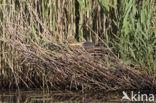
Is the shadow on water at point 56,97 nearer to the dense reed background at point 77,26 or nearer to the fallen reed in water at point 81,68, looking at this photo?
the fallen reed in water at point 81,68

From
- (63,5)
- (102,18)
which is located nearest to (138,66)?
(102,18)

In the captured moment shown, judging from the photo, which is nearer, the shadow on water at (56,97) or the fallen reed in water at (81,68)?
the shadow on water at (56,97)

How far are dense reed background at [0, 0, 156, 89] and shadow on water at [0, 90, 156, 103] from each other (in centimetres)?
44

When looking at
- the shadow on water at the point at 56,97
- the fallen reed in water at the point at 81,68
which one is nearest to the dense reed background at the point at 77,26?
the fallen reed in water at the point at 81,68

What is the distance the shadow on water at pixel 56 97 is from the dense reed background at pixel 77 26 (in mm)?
444

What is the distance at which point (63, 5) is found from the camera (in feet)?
19.6

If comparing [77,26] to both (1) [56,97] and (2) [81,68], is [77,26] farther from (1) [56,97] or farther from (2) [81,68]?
(1) [56,97]

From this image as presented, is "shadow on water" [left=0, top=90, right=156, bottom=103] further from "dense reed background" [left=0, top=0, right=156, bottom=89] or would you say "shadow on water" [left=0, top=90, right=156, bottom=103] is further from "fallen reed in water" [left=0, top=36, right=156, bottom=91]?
"dense reed background" [left=0, top=0, right=156, bottom=89]

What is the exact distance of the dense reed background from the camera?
215 inches

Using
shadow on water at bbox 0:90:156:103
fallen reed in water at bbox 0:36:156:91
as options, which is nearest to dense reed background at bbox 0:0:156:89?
fallen reed in water at bbox 0:36:156:91

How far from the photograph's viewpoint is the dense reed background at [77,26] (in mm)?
5449

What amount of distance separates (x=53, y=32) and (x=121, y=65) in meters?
1.09

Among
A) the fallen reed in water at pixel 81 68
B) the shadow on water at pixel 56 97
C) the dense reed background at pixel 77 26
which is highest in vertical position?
the dense reed background at pixel 77 26

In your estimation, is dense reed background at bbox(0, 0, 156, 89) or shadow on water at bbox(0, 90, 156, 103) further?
dense reed background at bbox(0, 0, 156, 89)
